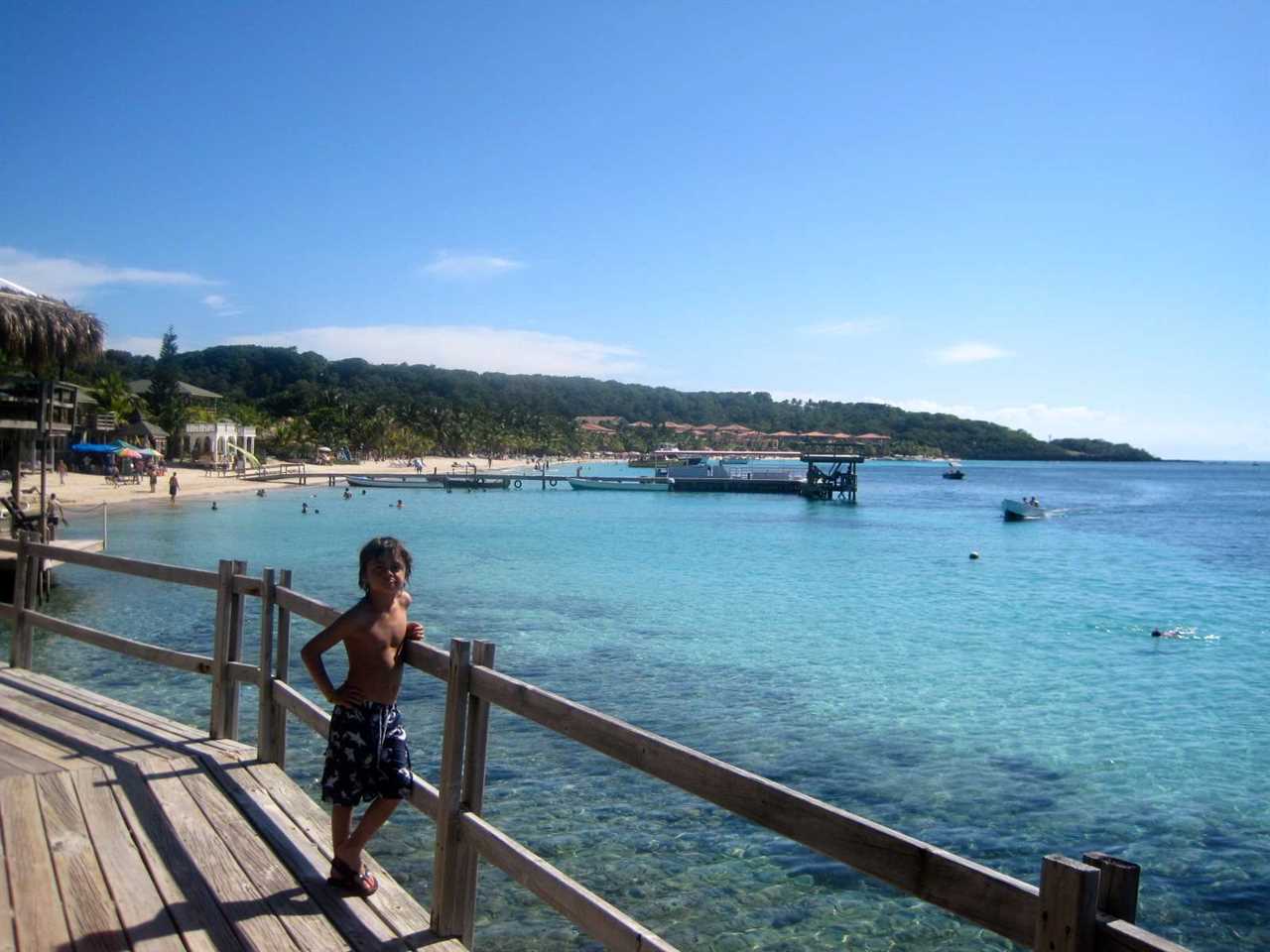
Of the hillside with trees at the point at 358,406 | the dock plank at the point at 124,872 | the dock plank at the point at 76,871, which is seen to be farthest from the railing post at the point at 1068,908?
the hillside with trees at the point at 358,406

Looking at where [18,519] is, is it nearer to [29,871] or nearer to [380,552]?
[29,871]

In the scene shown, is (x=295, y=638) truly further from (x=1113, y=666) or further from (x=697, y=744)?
(x=1113, y=666)

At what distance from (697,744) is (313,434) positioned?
102m

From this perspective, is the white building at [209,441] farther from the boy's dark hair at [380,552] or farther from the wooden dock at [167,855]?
the boy's dark hair at [380,552]

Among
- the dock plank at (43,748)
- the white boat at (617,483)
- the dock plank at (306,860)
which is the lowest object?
the white boat at (617,483)

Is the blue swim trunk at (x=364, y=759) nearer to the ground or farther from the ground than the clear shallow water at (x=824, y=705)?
farther from the ground

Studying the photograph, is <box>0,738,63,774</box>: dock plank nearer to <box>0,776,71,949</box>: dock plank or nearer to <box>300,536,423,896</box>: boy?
<box>0,776,71,949</box>: dock plank

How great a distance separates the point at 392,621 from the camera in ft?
13.1

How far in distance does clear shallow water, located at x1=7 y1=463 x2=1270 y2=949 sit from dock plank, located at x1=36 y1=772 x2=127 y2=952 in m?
2.91

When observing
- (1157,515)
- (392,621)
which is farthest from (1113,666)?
(1157,515)

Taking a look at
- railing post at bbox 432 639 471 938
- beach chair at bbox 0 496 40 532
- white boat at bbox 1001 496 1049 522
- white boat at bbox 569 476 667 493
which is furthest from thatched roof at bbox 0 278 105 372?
white boat at bbox 569 476 667 493

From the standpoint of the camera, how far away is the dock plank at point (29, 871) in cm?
352

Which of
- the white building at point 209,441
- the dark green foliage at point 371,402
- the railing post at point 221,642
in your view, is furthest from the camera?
the dark green foliage at point 371,402

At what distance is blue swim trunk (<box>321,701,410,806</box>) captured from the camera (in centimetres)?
396
